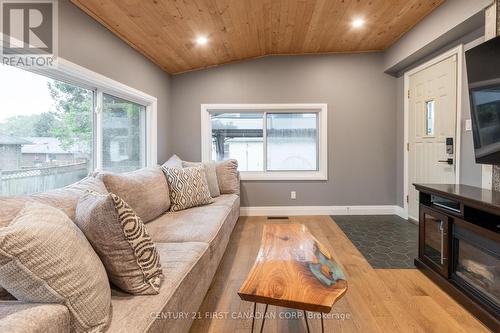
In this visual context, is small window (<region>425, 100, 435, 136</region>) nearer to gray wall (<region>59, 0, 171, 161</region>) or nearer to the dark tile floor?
the dark tile floor

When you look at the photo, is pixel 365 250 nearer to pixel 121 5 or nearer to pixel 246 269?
pixel 246 269

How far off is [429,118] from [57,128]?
13.4ft

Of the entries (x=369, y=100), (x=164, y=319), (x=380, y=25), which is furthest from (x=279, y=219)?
(x=164, y=319)

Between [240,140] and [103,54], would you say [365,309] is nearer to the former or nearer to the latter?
[103,54]

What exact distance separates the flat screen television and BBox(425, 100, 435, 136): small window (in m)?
1.28

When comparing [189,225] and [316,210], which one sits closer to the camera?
[189,225]

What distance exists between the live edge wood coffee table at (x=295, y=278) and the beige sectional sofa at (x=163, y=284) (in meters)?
0.33

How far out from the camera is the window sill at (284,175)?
4.50 meters

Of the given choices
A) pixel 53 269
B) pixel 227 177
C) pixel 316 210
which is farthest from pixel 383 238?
pixel 53 269

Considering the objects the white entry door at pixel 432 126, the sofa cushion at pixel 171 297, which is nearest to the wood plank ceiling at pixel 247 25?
the white entry door at pixel 432 126

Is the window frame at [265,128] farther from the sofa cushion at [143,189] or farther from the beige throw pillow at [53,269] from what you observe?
the beige throw pillow at [53,269]

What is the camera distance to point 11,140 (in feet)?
6.13

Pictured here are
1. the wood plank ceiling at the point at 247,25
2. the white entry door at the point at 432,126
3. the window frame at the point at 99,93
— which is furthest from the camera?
the white entry door at the point at 432,126

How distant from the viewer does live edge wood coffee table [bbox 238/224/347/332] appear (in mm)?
1203
